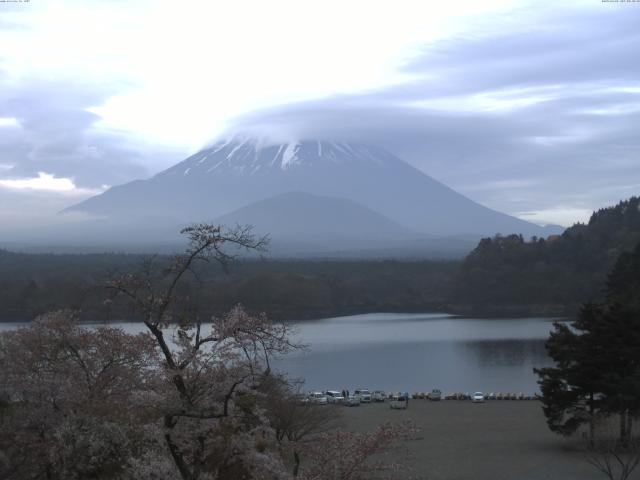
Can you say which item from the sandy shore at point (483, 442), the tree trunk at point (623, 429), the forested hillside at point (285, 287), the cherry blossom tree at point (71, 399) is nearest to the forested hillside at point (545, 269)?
the forested hillside at point (285, 287)

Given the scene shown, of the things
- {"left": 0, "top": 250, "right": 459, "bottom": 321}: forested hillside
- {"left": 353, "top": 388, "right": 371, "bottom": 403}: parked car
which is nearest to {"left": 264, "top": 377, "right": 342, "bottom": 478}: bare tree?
{"left": 353, "top": 388, "right": 371, "bottom": 403}: parked car

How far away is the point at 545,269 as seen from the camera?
52.2 meters

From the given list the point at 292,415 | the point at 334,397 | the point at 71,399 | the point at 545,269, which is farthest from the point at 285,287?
the point at 71,399

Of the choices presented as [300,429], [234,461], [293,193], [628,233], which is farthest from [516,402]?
[293,193]

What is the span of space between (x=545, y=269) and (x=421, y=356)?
2689cm

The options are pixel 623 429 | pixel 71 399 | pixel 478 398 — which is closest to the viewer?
pixel 71 399

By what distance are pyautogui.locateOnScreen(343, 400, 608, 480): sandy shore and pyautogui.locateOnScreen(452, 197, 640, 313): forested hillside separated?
31.9 meters

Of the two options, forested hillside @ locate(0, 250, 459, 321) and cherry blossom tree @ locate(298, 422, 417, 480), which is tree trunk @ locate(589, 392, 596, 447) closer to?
cherry blossom tree @ locate(298, 422, 417, 480)

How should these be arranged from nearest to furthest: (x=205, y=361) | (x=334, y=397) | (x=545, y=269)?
(x=205, y=361), (x=334, y=397), (x=545, y=269)

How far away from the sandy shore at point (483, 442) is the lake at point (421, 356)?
2.66m

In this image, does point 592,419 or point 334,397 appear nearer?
point 592,419

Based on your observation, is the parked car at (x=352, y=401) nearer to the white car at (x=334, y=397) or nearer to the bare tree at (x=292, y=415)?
the white car at (x=334, y=397)

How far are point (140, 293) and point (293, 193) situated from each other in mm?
147241

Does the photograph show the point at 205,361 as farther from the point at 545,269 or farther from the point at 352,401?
the point at 545,269
